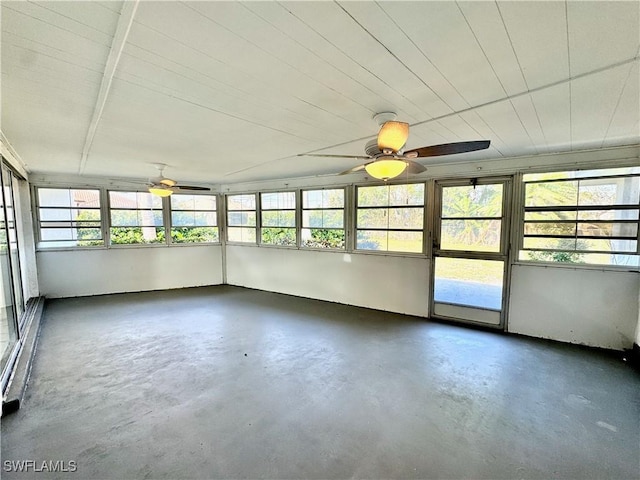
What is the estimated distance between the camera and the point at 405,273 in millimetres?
4809

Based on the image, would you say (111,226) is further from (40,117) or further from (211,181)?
(40,117)

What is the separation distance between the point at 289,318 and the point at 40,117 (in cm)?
367

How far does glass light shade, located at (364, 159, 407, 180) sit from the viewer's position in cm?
237

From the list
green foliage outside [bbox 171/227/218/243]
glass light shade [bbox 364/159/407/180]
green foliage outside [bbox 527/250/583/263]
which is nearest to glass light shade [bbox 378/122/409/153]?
glass light shade [bbox 364/159/407/180]

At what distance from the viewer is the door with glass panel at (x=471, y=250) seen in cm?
413

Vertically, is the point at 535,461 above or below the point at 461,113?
below

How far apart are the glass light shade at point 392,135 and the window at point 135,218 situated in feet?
19.3

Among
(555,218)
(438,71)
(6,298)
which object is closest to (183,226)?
(6,298)

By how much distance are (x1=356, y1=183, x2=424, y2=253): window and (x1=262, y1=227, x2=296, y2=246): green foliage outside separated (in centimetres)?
157

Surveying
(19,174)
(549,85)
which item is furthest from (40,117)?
(549,85)

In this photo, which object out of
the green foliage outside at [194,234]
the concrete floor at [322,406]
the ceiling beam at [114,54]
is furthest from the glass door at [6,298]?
the green foliage outside at [194,234]

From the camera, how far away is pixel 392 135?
2.12 m

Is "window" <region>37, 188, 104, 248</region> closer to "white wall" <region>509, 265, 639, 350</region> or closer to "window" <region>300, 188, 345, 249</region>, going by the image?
"window" <region>300, 188, 345, 249</region>

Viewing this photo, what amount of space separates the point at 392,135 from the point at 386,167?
313mm
